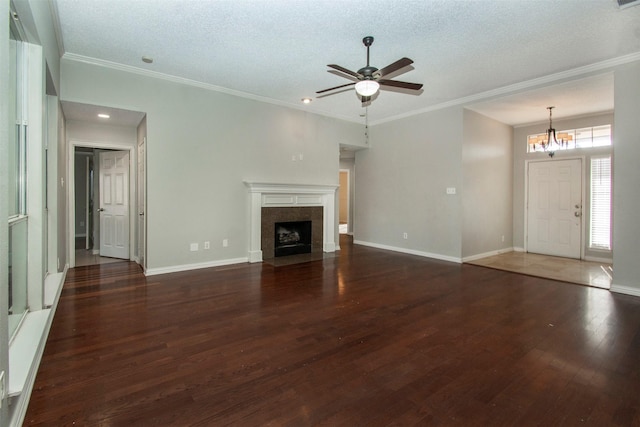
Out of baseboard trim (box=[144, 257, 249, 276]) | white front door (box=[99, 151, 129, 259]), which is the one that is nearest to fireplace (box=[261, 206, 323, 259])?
baseboard trim (box=[144, 257, 249, 276])

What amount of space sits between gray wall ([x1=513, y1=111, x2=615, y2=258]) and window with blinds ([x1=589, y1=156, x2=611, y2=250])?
0.30 feet

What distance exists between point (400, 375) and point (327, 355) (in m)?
0.55

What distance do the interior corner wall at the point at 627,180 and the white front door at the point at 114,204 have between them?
25.3 feet

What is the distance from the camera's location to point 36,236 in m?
2.50

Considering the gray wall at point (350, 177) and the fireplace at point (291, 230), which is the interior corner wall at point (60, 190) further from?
the gray wall at point (350, 177)

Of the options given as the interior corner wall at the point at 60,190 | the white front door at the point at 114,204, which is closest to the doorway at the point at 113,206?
the white front door at the point at 114,204

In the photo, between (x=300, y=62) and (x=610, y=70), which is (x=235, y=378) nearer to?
(x=300, y=62)

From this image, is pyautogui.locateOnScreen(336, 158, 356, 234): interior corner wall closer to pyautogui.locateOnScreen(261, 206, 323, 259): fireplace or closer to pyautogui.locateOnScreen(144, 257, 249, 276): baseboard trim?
pyautogui.locateOnScreen(261, 206, 323, 259): fireplace

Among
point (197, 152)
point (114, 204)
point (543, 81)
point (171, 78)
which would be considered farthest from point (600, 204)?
point (114, 204)

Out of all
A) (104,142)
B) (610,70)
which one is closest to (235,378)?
(104,142)

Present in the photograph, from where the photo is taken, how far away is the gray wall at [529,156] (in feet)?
19.7

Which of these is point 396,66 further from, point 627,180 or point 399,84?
point 627,180

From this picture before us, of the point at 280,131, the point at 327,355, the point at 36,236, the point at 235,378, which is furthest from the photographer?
the point at 280,131

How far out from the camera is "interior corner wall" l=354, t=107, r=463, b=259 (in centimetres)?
583
